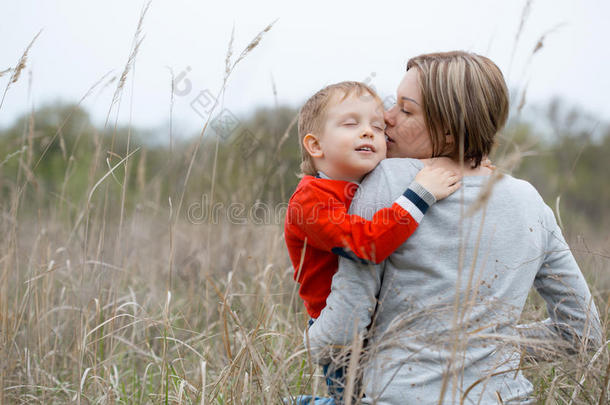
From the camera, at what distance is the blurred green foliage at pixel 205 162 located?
2.16 meters

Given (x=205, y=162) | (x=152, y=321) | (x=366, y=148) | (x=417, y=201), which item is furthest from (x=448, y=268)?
(x=205, y=162)

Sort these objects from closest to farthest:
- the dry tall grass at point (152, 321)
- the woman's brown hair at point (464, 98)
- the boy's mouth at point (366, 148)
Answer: the woman's brown hair at point (464, 98)
the boy's mouth at point (366, 148)
the dry tall grass at point (152, 321)

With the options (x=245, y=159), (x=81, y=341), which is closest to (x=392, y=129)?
(x=81, y=341)

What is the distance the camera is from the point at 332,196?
4.61 feet

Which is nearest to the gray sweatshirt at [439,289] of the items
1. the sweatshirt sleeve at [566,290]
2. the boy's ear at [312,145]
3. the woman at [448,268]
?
the woman at [448,268]

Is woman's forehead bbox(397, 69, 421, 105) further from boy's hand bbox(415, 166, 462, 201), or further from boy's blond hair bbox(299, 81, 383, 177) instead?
boy's hand bbox(415, 166, 462, 201)

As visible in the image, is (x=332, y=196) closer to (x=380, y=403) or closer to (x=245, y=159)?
(x=380, y=403)

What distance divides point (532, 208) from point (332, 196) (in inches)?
21.3

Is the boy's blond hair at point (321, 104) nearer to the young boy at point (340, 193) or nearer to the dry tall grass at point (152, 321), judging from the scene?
the young boy at point (340, 193)

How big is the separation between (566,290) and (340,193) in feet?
2.47

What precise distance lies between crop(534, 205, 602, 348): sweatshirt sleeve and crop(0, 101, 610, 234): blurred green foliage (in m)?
0.27

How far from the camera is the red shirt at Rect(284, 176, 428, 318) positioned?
127cm

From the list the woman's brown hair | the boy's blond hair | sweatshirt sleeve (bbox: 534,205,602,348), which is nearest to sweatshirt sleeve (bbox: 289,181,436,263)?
the woman's brown hair

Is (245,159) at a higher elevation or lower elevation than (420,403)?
higher
